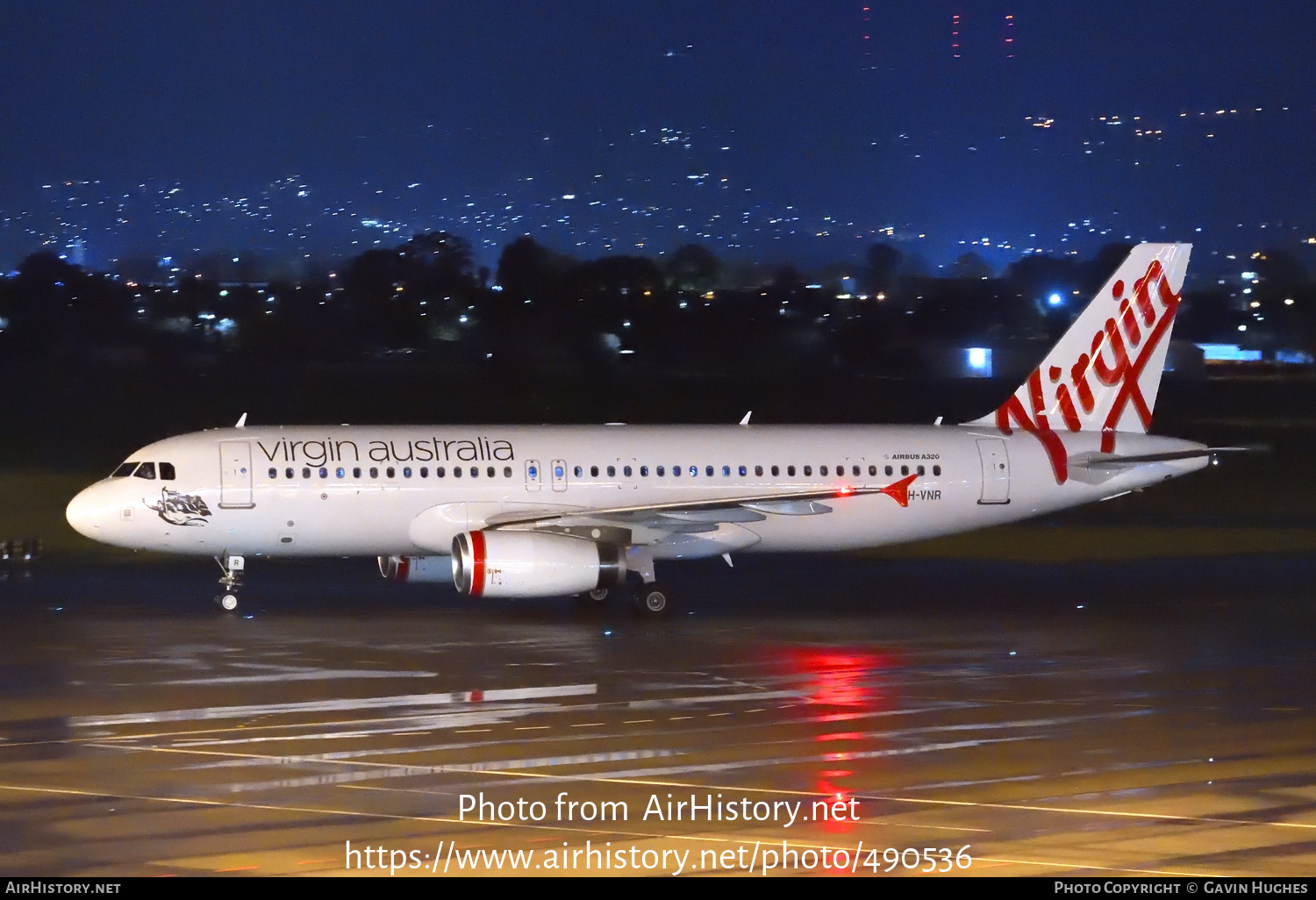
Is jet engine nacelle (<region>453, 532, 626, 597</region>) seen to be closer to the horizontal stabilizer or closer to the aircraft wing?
the aircraft wing

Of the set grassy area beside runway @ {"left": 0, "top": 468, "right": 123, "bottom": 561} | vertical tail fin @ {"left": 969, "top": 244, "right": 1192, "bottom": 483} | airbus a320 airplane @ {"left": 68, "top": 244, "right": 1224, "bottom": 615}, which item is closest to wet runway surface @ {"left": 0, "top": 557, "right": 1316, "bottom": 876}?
airbus a320 airplane @ {"left": 68, "top": 244, "right": 1224, "bottom": 615}

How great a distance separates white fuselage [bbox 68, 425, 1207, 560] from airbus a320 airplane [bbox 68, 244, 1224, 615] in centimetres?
3

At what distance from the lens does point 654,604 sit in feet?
81.6

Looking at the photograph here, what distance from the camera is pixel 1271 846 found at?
1216 centimetres

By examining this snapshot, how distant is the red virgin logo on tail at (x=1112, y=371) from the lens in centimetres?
2892

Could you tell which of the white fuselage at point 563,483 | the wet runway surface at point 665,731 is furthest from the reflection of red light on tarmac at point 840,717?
the white fuselage at point 563,483

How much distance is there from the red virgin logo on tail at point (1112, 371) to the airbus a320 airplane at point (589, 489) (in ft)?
0.22

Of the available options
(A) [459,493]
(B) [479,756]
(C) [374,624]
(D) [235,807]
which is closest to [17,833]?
(D) [235,807]

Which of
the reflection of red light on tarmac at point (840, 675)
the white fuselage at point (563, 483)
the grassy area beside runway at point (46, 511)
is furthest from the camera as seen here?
the grassy area beside runway at point (46, 511)

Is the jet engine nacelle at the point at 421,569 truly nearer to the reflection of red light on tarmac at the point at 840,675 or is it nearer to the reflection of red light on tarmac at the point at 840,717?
the reflection of red light on tarmac at the point at 840,675

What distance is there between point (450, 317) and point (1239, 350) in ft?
149

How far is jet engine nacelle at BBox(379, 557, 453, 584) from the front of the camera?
26.8 meters

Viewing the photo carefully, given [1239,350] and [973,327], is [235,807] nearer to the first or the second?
[973,327]

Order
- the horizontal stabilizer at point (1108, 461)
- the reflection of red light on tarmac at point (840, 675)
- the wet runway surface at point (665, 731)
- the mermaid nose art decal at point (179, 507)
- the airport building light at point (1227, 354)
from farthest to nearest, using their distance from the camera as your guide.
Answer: the airport building light at point (1227, 354)
the horizontal stabilizer at point (1108, 461)
the mermaid nose art decal at point (179, 507)
the reflection of red light on tarmac at point (840, 675)
the wet runway surface at point (665, 731)
